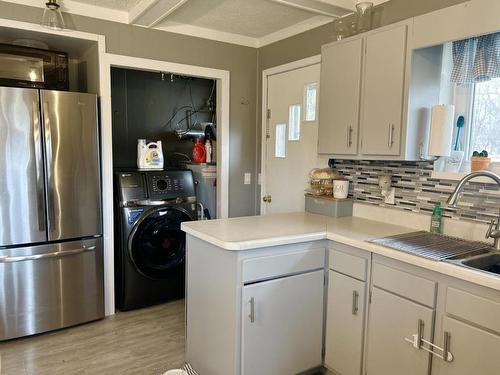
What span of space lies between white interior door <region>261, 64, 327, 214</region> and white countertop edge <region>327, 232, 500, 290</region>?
1140 millimetres

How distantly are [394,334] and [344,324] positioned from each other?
1.05 ft

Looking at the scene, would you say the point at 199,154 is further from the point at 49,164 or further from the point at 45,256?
the point at 45,256

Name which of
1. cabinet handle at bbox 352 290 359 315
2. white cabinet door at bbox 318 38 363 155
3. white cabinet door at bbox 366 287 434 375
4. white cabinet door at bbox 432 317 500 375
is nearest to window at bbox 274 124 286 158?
white cabinet door at bbox 318 38 363 155

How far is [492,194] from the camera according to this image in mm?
1968

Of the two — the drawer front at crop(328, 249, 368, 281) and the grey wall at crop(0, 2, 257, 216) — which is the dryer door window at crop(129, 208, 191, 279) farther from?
the drawer front at crop(328, 249, 368, 281)

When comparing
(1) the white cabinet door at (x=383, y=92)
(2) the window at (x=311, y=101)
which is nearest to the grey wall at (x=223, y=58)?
(2) the window at (x=311, y=101)

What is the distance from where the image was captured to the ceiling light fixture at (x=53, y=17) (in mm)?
2570

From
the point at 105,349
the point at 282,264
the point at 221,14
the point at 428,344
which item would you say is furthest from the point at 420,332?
the point at 221,14

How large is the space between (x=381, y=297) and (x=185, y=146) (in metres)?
3.01

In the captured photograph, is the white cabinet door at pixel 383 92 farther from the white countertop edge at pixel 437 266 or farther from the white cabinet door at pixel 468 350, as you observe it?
the white cabinet door at pixel 468 350

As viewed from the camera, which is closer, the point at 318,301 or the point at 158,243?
the point at 318,301

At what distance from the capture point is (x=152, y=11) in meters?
2.65

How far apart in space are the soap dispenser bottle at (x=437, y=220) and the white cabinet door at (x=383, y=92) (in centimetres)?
39

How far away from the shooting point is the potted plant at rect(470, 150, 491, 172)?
1977 mm
